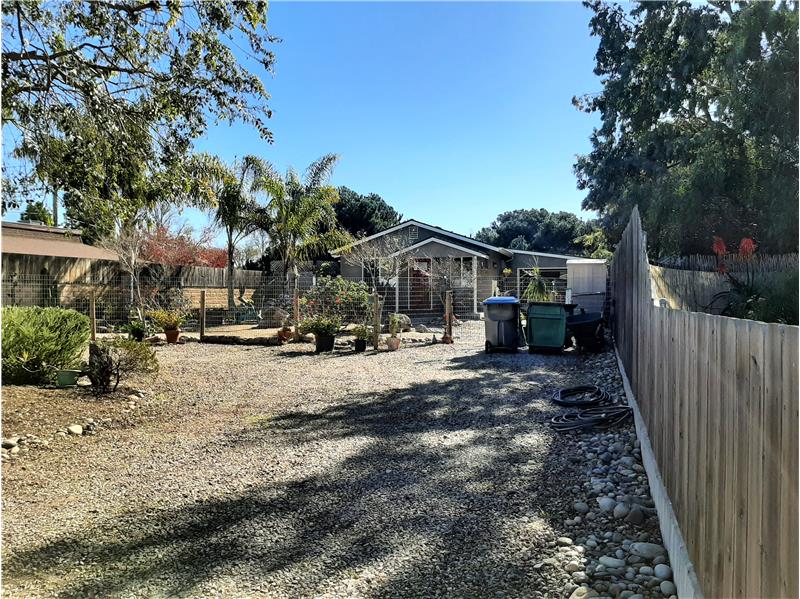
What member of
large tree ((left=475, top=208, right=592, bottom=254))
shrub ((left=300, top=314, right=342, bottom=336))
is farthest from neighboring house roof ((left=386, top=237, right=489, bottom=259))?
large tree ((left=475, top=208, right=592, bottom=254))

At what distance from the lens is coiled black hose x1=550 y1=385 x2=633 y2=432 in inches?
240

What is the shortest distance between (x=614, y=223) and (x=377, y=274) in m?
9.85

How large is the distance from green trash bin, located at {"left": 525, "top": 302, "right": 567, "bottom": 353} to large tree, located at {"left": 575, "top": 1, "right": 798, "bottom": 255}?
188 inches

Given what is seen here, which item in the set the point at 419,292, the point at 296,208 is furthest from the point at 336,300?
the point at 419,292

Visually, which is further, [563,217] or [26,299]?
[563,217]

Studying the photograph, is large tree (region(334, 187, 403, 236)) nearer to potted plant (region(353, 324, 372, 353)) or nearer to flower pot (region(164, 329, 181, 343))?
flower pot (region(164, 329, 181, 343))

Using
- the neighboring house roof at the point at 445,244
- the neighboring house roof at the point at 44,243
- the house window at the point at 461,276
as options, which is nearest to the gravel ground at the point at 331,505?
the neighboring house roof at the point at 44,243

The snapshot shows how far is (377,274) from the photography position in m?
23.5

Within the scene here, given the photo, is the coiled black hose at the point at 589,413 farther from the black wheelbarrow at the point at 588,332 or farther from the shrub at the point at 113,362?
the shrub at the point at 113,362

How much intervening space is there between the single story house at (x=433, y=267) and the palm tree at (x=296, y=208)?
2.84 m

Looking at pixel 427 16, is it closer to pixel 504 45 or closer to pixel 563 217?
pixel 504 45

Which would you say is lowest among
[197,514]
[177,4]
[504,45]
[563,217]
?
[197,514]

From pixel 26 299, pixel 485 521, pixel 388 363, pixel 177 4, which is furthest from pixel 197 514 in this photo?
pixel 26 299

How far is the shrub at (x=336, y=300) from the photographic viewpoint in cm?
1645
